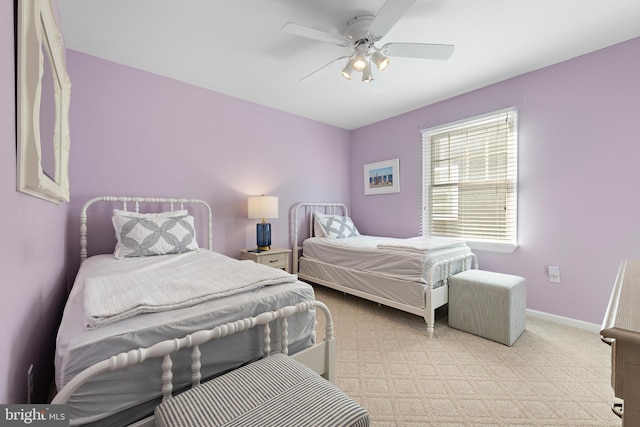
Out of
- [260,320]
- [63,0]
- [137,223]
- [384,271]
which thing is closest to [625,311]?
[260,320]

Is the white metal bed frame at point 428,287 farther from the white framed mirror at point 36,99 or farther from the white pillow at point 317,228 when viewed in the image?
the white framed mirror at point 36,99

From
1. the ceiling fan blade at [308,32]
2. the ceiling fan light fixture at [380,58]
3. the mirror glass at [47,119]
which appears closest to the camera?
the mirror glass at [47,119]

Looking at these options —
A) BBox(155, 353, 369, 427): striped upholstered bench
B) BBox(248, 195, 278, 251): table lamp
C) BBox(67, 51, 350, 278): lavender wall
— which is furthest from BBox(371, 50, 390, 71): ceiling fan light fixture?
BBox(155, 353, 369, 427): striped upholstered bench

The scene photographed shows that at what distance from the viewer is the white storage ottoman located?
200cm

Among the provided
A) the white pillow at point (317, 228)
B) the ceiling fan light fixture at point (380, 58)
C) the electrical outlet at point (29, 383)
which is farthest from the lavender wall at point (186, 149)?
the ceiling fan light fixture at point (380, 58)

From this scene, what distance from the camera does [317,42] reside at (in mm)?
2092

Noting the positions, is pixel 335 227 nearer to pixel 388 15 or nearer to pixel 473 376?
pixel 473 376

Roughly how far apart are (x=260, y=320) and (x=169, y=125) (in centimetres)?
251

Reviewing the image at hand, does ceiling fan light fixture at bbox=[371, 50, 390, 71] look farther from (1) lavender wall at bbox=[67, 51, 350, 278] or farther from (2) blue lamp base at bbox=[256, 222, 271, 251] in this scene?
(2) blue lamp base at bbox=[256, 222, 271, 251]

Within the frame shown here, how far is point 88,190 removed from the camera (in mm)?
2277

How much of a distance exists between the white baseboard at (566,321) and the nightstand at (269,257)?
2.61 m

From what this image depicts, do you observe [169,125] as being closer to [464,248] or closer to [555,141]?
[464,248]

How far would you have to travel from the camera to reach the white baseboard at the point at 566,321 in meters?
2.24

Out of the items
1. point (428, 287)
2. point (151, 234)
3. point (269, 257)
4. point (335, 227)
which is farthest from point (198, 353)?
point (335, 227)
